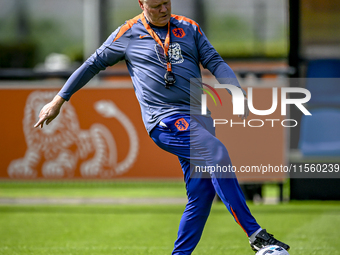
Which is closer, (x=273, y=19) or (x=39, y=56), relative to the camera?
(x=273, y=19)

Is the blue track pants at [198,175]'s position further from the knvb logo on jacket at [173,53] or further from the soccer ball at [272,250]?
the knvb logo on jacket at [173,53]

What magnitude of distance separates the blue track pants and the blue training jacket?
0.32 ft

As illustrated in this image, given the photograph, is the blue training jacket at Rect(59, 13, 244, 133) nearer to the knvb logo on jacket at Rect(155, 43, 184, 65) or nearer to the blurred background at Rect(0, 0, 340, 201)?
the knvb logo on jacket at Rect(155, 43, 184, 65)

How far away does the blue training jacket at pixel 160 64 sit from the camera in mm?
3791

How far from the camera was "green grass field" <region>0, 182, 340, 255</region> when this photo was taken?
504cm

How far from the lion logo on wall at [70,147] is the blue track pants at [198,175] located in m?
4.21

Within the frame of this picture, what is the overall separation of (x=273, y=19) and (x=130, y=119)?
1583 centimetres

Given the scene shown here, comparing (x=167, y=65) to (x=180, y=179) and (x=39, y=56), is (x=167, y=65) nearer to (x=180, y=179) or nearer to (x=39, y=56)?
Answer: (x=180, y=179)

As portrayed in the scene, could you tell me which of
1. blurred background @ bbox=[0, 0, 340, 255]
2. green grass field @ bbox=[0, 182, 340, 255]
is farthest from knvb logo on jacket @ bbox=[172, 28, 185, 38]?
green grass field @ bbox=[0, 182, 340, 255]

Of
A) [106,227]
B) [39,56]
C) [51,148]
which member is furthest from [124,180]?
[39,56]

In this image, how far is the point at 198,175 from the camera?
3869 millimetres

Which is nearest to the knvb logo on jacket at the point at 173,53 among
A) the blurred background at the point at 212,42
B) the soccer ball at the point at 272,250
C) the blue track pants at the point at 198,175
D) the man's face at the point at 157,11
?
the man's face at the point at 157,11

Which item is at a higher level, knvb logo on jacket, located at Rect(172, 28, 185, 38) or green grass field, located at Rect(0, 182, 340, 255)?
knvb logo on jacket, located at Rect(172, 28, 185, 38)

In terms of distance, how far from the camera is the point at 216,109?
230 inches
